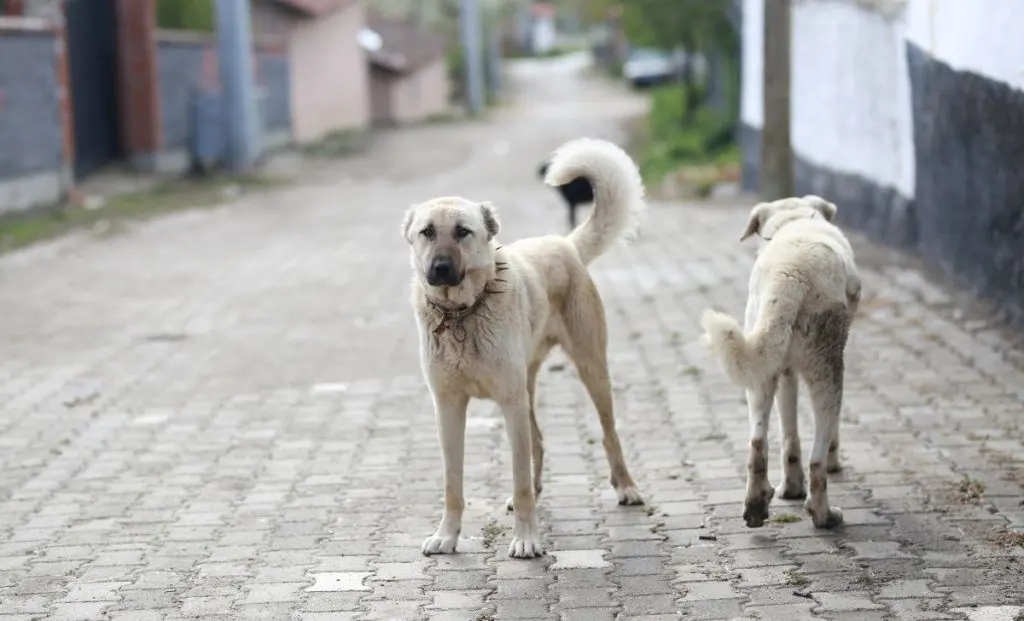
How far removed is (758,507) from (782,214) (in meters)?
1.37

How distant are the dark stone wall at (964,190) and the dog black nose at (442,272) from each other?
5.18 metres

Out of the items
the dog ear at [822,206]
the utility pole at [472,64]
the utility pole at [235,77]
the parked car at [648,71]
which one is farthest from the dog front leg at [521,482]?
the parked car at [648,71]

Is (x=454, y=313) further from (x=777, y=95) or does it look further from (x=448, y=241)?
(x=777, y=95)

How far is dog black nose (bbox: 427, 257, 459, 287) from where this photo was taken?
17.2 feet

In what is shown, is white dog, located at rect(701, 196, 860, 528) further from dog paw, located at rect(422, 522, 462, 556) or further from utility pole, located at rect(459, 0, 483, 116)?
utility pole, located at rect(459, 0, 483, 116)

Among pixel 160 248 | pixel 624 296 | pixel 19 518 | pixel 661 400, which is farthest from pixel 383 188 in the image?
pixel 19 518

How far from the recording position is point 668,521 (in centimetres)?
595

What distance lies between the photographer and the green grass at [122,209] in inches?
662

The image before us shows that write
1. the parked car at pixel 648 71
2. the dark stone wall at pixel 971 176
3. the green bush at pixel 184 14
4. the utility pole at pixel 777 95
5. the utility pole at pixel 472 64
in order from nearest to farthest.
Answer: the dark stone wall at pixel 971 176
the utility pole at pixel 777 95
the green bush at pixel 184 14
the utility pole at pixel 472 64
the parked car at pixel 648 71

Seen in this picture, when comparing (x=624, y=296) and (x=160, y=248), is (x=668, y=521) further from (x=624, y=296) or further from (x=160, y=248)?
(x=160, y=248)

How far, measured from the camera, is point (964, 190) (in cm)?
1053

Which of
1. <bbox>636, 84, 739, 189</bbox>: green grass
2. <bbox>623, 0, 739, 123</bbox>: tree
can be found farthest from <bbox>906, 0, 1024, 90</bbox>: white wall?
<bbox>623, 0, 739, 123</bbox>: tree

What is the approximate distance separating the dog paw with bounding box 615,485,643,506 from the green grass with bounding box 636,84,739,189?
14969 mm

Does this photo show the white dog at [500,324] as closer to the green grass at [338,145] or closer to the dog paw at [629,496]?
the dog paw at [629,496]
